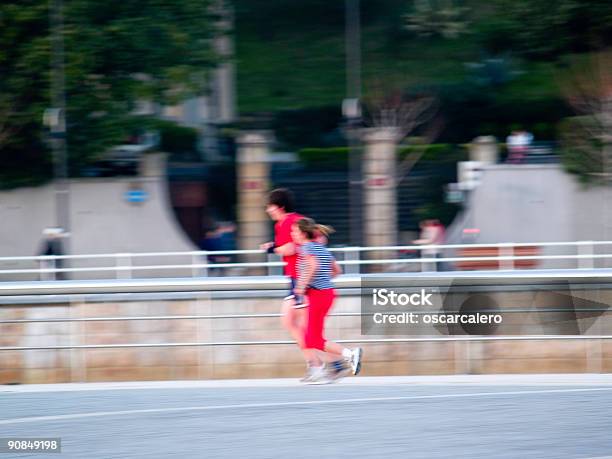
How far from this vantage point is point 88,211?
27.8 m

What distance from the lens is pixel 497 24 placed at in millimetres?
33906

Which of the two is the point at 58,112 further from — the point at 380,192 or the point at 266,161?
the point at 380,192

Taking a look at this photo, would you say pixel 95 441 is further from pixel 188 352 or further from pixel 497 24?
pixel 497 24

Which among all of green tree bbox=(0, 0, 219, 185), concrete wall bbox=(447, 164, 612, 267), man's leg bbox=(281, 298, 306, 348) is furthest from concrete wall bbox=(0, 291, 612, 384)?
concrete wall bbox=(447, 164, 612, 267)

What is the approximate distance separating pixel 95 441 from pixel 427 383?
3.47 meters

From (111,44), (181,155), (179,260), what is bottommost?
(179,260)

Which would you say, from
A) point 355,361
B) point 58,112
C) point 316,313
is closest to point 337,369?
point 355,361

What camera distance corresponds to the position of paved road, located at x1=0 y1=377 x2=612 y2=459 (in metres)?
6.97

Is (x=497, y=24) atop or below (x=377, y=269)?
atop

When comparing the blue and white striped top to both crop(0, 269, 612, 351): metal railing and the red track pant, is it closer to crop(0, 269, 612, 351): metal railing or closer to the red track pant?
the red track pant

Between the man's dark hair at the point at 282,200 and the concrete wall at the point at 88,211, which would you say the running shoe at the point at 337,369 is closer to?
the man's dark hair at the point at 282,200

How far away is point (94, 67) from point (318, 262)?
1749cm

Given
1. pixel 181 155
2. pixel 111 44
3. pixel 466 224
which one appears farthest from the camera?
pixel 181 155

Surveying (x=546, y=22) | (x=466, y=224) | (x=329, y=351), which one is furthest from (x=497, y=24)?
Answer: (x=329, y=351)
